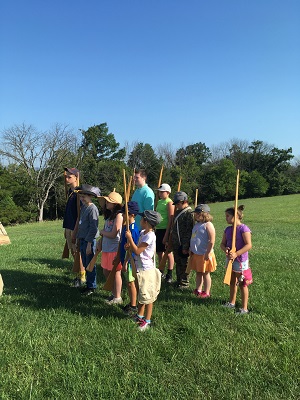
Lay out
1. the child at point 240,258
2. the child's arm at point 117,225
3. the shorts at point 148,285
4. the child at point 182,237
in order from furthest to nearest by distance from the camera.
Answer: the child at point 182,237 → the child's arm at point 117,225 → the child at point 240,258 → the shorts at point 148,285

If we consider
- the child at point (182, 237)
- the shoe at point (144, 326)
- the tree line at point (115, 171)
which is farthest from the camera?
the tree line at point (115, 171)

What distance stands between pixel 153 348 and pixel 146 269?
3.46ft

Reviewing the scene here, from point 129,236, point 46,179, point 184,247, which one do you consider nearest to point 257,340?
point 129,236

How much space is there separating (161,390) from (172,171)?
53.7 metres

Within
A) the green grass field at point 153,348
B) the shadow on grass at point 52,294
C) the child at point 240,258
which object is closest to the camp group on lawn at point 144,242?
the child at point 240,258

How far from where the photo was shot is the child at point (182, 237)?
6.13 m

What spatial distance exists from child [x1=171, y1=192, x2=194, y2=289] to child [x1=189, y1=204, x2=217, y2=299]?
16.1 inches

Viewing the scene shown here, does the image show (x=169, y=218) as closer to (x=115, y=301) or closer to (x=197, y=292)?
(x=197, y=292)

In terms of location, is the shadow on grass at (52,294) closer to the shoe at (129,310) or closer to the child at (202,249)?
the shoe at (129,310)

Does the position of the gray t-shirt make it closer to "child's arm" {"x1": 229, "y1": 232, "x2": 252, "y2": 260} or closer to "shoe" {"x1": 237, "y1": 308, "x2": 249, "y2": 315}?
"child's arm" {"x1": 229, "y1": 232, "x2": 252, "y2": 260}

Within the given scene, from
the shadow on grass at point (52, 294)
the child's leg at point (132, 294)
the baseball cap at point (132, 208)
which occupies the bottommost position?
the shadow on grass at point (52, 294)

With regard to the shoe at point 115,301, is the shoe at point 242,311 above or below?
above

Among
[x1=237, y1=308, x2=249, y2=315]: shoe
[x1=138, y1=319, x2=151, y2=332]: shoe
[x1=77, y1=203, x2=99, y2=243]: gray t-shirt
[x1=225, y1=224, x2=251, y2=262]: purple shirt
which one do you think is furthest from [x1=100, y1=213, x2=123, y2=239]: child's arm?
A: [x1=237, y1=308, x2=249, y2=315]: shoe

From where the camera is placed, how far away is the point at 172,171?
5612 centimetres
